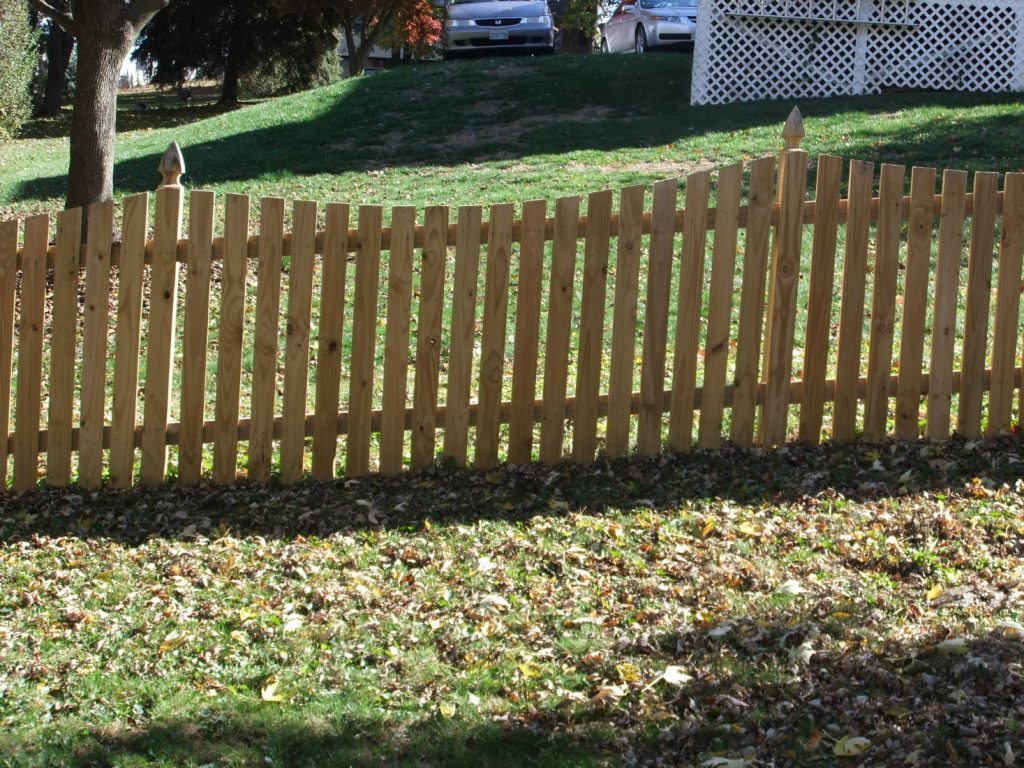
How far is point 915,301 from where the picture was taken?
6.05 meters

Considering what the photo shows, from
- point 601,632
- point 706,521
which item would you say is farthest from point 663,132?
point 601,632

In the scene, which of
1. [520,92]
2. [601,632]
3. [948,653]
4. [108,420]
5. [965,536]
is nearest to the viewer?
[948,653]

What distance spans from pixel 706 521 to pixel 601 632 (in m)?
1.18

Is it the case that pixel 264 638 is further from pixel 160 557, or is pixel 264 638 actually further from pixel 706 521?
pixel 706 521

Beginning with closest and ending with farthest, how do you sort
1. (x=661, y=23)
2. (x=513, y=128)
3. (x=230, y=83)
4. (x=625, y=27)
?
1. (x=513, y=128)
2. (x=661, y=23)
3. (x=625, y=27)
4. (x=230, y=83)

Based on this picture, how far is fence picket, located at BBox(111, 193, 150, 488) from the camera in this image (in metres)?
5.69

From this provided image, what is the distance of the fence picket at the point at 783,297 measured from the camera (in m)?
5.94

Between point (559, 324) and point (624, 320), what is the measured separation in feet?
1.03

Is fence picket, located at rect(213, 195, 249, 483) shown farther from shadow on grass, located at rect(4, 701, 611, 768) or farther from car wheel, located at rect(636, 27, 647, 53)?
car wheel, located at rect(636, 27, 647, 53)

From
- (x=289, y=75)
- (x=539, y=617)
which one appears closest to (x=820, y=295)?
(x=539, y=617)

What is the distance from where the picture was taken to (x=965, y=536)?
4992 mm

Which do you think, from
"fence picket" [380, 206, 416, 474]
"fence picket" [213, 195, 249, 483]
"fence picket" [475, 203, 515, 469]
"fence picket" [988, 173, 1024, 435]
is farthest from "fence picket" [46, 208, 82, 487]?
"fence picket" [988, 173, 1024, 435]

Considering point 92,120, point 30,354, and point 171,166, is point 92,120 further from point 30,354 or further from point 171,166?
point 30,354

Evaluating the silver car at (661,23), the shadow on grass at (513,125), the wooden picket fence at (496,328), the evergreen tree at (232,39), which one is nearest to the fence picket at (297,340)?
the wooden picket fence at (496,328)
